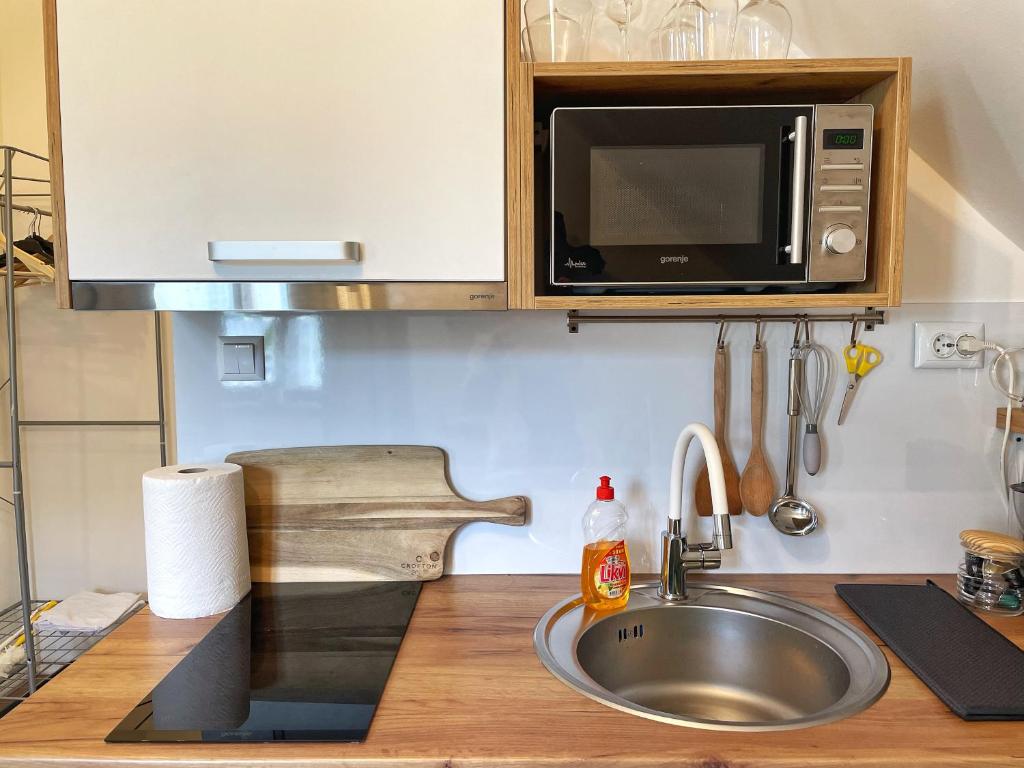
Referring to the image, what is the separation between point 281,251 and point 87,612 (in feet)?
5.87

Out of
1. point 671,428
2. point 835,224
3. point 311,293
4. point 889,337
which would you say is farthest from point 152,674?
point 889,337

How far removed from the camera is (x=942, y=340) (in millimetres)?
1320

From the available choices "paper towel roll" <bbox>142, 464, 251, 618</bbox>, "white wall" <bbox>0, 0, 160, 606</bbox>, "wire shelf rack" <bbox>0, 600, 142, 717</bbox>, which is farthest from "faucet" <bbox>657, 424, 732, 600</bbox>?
"white wall" <bbox>0, 0, 160, 606</bbox>

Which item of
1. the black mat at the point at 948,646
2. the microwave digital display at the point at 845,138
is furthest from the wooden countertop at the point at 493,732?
the microwave digital display at the point at 845,138

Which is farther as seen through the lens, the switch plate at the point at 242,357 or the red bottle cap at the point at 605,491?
the switch plate at the point at 242,357

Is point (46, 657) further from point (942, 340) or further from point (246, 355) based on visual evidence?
point (942, 340)

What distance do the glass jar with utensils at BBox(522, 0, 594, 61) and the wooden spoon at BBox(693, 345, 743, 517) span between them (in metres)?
0.61

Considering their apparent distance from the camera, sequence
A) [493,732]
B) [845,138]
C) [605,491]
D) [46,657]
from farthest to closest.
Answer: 1. [46,657]
2. [605,491]
3. [845,138]
4. [493,732]

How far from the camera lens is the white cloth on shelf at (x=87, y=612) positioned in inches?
82.3

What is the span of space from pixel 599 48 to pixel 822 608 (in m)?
1.10

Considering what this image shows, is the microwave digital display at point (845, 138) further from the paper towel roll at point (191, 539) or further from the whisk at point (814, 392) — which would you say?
the paper towel roll at point (191, 539)

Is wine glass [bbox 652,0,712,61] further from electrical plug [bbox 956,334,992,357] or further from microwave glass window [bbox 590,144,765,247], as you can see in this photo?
electrical plug [bbox 956,334,992,357]

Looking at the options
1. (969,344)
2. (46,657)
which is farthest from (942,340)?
(46,657)

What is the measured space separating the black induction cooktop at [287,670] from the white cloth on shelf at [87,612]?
45.1 inches
